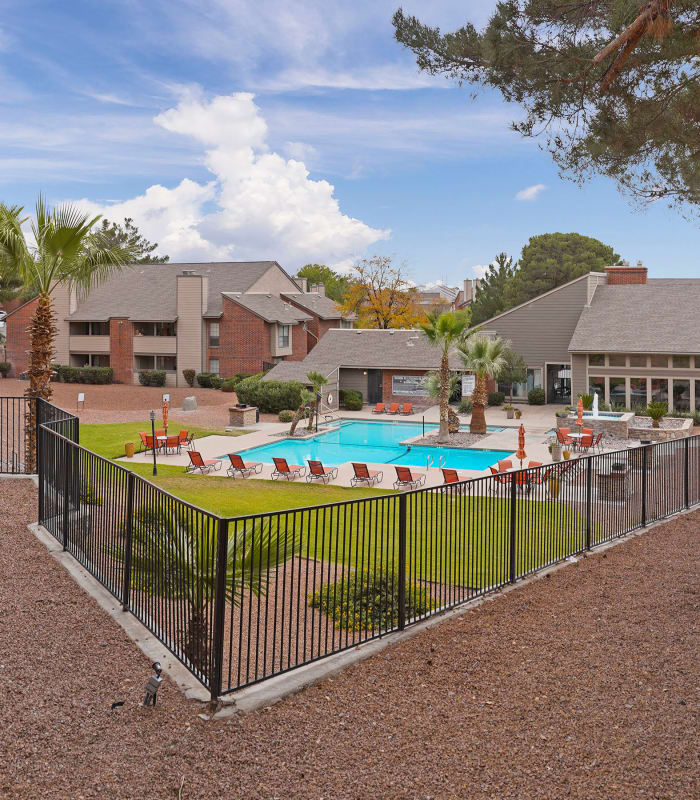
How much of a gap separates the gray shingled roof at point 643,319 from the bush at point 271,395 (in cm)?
1434

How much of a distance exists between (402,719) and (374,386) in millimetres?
37225

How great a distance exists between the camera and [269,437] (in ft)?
101

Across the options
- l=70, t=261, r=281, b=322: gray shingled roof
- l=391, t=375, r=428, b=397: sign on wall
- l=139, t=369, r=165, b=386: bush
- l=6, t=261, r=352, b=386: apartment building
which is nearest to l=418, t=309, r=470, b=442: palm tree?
l=391, t=375, r=428, b=397: sign on wall

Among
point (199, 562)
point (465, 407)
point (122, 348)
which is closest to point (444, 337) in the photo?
point (465, 407)

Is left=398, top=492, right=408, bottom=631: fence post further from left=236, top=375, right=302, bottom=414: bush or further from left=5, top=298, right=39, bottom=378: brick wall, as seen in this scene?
left=5, top=298, right=39, bottom=378: brick wall

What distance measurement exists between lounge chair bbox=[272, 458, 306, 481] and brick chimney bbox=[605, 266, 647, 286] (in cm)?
2859

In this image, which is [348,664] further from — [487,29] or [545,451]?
[545,451]

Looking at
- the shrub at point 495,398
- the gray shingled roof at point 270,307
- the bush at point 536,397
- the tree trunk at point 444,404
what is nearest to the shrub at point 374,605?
the tree trunk at point 444,404

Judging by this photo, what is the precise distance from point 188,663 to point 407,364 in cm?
3572

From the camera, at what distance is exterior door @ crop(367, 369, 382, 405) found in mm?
42656

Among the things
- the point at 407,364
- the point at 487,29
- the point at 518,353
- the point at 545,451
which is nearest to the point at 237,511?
the point at 487,29

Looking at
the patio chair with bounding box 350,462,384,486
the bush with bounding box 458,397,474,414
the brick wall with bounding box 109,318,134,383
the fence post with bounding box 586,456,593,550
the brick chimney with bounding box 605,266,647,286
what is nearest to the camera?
the fence post with bounding box 586,456,593,550

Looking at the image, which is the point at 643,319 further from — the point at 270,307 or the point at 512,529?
the point at 512,529

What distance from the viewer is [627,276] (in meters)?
43.9
